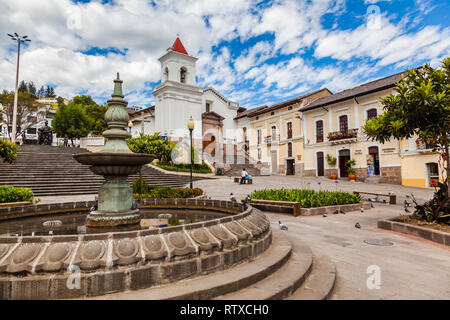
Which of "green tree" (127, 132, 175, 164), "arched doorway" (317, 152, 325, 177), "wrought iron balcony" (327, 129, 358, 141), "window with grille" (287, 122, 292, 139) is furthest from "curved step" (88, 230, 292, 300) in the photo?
"window with grille" (287, 122, 292, 139)

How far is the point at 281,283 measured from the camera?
10.2 ft

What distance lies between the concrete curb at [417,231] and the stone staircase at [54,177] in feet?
49.2

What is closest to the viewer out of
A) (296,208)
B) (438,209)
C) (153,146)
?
(438,209)

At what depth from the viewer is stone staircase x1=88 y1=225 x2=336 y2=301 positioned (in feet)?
8.51

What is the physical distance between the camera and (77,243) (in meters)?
2.70

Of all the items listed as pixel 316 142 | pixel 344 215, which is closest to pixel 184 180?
pixel 344 215

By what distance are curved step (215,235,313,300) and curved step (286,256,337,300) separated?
0.07 meters

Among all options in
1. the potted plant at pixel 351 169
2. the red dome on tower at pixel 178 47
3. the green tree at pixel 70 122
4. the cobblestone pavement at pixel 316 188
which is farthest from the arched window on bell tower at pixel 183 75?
the potted plant at pixel 351 169

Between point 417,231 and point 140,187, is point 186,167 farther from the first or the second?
point 417,231

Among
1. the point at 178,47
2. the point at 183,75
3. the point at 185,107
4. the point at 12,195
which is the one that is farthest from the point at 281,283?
the point at 178,47

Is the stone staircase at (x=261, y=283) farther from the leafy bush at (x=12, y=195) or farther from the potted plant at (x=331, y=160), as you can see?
the potted plant at (x=331, y=160)

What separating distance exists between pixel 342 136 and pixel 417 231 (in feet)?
70.2
